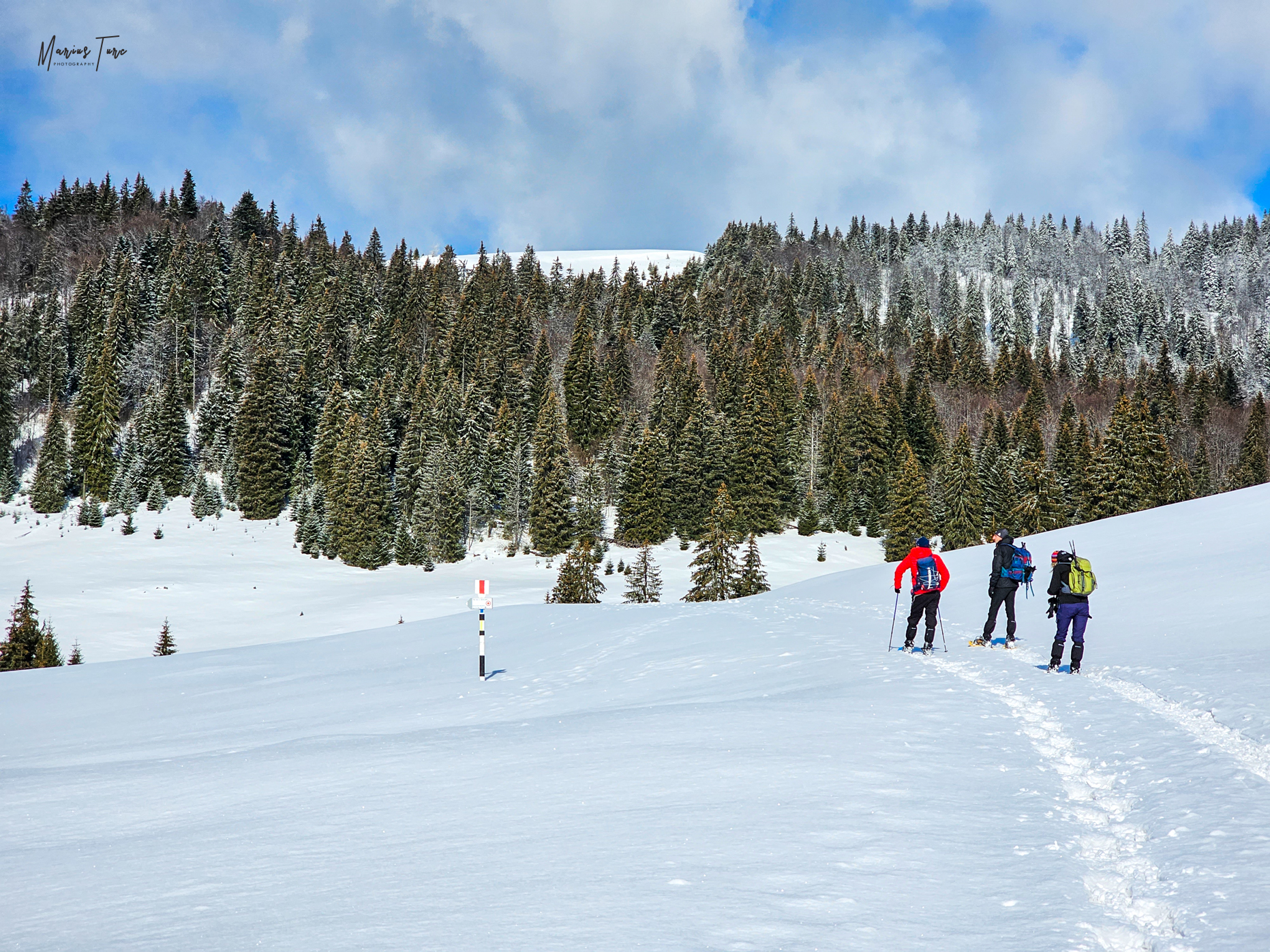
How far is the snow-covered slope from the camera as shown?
4258mm

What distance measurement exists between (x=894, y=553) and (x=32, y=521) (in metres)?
70.8

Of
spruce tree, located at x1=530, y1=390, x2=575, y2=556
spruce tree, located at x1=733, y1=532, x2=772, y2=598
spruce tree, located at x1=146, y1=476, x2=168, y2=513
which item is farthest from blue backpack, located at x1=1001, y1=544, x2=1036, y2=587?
spruce tree, located at x1=146, y1=476, x2=168, y2=513

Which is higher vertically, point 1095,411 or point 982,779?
point 1095,411

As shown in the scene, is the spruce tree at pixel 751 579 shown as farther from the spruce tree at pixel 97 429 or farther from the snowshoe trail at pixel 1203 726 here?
the spruce tree at pixel 97 429

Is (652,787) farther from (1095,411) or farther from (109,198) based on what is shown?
(109,198)

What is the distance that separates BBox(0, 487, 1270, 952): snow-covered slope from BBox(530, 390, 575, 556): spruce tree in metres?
49.3

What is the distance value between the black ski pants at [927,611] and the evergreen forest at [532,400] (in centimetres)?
2478

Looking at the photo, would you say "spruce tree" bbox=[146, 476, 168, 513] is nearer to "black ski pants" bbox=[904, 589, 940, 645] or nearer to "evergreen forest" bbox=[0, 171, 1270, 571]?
"evergreen forest" bbox=[0, 171, 1270, 571]

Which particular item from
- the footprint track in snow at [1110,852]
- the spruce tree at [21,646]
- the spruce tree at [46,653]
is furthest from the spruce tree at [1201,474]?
the spruce tree at [21,646]

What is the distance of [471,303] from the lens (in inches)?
3917

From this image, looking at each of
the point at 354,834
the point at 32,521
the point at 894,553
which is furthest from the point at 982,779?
the point at 32,521

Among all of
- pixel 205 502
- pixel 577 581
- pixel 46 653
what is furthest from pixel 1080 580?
pixel 205 502

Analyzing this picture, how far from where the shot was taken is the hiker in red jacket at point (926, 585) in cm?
1468

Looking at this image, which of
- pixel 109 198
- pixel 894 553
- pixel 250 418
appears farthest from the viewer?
pixel 109 198
